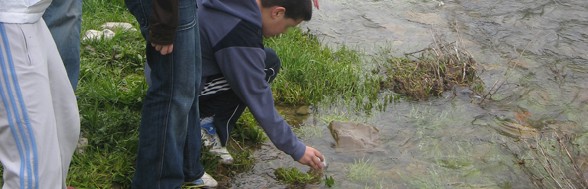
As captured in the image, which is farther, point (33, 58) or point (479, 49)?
point (479, 49)

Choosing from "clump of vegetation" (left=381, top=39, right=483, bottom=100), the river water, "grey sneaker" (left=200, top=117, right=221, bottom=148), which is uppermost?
"grey sneaker" (left=200, top=117, right=221, bottom=148)

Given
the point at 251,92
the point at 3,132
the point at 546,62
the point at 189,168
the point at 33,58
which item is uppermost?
the point at 33,58

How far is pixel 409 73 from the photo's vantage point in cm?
547

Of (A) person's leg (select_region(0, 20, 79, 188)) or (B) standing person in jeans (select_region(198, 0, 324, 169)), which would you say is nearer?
(A) person's leg (select_region(0, 20, 79, 188))

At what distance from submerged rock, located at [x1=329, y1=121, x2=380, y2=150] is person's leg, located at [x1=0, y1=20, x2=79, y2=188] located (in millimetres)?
2101

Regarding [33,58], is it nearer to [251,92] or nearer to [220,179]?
[251,92]

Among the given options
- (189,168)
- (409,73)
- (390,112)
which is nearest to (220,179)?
(189,168)

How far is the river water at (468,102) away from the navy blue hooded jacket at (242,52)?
60cm

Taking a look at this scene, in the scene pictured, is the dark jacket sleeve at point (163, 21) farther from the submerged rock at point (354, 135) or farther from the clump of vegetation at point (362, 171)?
the submerged rock at point (354, 135)

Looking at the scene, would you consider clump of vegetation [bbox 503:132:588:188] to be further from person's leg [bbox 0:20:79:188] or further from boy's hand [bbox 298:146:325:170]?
person's leg [bbox 0:20:79:188]

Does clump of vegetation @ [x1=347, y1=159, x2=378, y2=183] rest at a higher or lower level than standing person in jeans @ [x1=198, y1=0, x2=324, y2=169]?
lower

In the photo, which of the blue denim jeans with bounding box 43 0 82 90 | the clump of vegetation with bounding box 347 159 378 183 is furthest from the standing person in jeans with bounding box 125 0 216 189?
the clump of vegetation with bounding box 347 159 378 183

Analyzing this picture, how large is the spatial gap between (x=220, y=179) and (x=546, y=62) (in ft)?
9.97

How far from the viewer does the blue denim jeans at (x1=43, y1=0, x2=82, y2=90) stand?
138 inches
